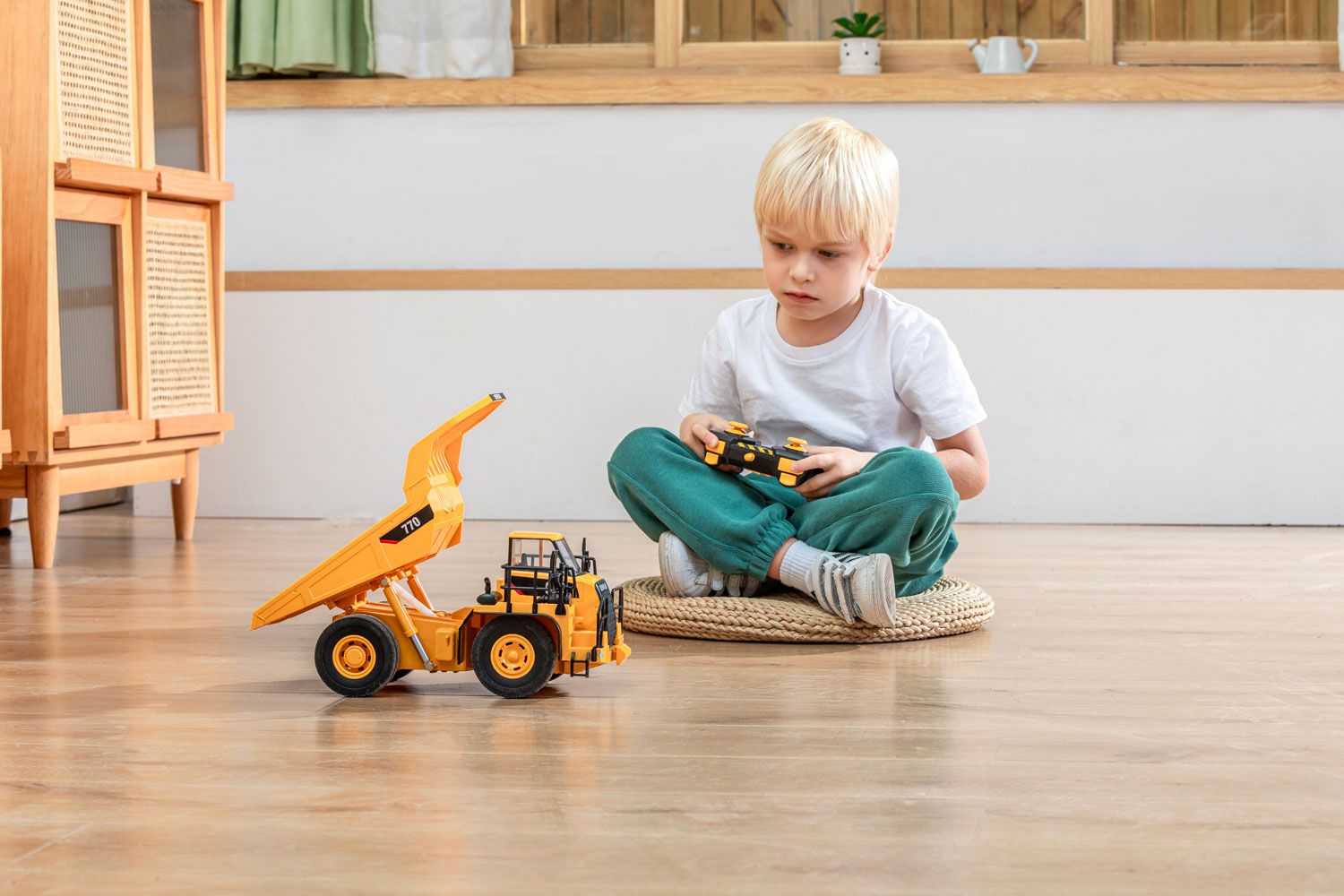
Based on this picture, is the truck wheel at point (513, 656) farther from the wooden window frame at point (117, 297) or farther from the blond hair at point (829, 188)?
the wooden window frame at point (117, 297)

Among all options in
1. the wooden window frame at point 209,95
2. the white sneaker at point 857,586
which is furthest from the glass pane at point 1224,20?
the white sneaker at point 857,586

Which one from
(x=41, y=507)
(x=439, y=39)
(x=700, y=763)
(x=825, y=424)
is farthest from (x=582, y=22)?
(x=700, y=763)

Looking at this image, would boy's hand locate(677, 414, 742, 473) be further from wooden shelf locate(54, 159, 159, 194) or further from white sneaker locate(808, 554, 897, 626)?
wooden shelf locate(54, 159, 159, 194)

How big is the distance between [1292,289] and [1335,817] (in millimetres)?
2056

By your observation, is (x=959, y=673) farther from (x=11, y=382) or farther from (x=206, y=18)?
(x=206, y=18)

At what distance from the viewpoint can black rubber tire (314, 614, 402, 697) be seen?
120cm

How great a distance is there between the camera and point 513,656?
120cm

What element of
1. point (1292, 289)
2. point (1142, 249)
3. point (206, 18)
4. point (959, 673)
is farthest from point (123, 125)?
point (1292, 289)

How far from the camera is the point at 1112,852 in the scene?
0.80m

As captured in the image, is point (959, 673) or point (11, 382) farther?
point (11, 382)

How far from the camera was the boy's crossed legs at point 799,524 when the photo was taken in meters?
1.46

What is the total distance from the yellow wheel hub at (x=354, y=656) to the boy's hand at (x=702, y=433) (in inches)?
18.9

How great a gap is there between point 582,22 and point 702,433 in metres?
1.67

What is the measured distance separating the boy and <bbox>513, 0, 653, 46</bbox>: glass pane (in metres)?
1.45
